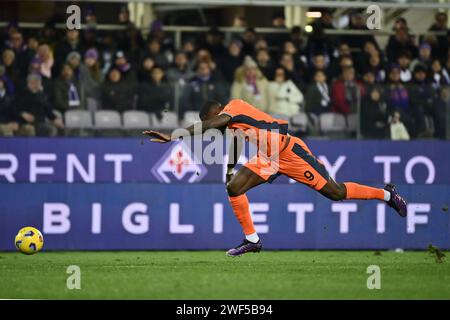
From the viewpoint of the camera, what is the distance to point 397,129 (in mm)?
19938

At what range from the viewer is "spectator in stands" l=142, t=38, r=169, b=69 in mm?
20444

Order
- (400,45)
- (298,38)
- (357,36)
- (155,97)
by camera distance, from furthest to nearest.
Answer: (357,36) → (400,45) → (298,38) → (155,97)

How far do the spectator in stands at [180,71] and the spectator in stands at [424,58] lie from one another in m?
4.38

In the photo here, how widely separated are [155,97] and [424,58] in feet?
18.3

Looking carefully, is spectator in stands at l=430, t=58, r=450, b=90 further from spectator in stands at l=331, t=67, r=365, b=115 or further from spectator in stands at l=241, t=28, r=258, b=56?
spectator in stands at l=241, t=28, r=258, b=56

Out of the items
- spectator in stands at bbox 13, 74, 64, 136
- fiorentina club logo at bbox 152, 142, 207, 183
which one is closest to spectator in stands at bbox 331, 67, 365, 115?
fiorentina club logo at bbox 152, 142, 207, 183

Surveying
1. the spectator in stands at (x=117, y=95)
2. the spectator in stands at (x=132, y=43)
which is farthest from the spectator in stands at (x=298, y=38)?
the spectator in stands at (x=117, y=95)

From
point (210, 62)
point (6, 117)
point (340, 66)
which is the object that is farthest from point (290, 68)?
point (6, 117)

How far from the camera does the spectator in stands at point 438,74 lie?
2112cm

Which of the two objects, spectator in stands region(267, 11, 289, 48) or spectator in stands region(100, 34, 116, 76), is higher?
spectator in stands region(267, 11, 289, 48)

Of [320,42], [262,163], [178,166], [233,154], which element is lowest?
[178,166]

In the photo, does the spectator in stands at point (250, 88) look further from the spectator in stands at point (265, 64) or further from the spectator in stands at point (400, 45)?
the spectator in stands at point (400, 45)

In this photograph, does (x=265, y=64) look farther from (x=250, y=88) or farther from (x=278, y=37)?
(x=278, y=37)

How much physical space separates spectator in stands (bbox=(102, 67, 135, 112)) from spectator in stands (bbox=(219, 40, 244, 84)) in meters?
2.16
